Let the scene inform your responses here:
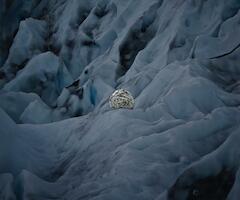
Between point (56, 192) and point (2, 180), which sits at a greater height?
point (2, 180)

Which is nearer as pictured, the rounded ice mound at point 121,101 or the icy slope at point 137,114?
the icy slope at point 137,114

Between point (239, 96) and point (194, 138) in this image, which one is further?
point (239, 96)

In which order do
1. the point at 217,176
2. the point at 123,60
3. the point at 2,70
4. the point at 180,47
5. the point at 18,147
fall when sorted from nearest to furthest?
the point at 217,176
the point at 18,147
the point at 180,47
the point at 123,60
the point at 2,70

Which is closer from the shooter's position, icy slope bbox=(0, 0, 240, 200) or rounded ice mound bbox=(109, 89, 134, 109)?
icy slope bbox=(0, 0, 240, 200)

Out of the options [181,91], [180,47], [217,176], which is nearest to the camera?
[217,176]

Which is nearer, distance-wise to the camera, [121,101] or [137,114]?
[137,114]

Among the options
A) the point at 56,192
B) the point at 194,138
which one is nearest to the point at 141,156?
the point at 194,138

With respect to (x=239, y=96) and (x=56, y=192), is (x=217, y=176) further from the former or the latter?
(x=239, y=96)

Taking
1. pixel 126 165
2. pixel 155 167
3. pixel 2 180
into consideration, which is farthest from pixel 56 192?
pixel 155 167
